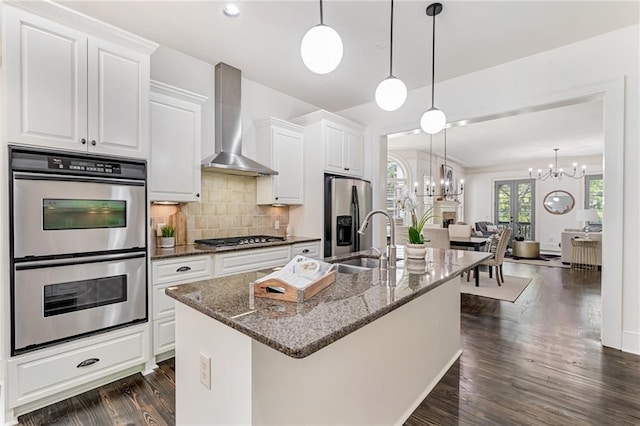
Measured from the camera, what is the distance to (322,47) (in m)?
1.55

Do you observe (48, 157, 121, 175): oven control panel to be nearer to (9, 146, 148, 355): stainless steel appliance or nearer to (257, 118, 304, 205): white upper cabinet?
(9, 146, 148, 355): stainless steel appliance

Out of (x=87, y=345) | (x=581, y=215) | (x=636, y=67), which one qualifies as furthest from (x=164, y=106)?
(x=581, y=215)

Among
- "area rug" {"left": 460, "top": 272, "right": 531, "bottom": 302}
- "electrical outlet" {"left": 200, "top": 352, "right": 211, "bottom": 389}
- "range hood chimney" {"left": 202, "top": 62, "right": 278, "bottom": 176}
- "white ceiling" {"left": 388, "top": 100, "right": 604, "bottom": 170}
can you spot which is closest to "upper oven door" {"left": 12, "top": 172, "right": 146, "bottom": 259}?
"range hood chimney" {"left": 202, "top": 62, "right": 278, "bottom": 176}

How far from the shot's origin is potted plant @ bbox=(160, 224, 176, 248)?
115 inches

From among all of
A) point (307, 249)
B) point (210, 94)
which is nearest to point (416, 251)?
point (307, 249)

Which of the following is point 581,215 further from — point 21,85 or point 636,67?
point 21,85

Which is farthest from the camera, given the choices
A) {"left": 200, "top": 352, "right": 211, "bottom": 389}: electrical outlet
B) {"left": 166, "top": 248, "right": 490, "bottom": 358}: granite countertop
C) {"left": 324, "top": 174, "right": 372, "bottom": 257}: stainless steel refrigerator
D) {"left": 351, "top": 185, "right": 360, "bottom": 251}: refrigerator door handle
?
{"left": 351, "top": 185, "right": 360, "bottom": 251}: refrigerator door handle

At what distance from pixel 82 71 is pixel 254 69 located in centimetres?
179

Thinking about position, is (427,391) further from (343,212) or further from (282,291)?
(343,212)

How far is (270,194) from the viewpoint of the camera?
3729 mm

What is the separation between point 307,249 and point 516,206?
9375 millimetres

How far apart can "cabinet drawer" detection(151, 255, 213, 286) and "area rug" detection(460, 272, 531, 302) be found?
387 cm

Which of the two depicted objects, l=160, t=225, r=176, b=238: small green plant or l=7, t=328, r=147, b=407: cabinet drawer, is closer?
l=7, t=328, r=147, b=407: cabinet drawer

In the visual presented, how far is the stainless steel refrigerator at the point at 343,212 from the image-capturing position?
12.8 ft
